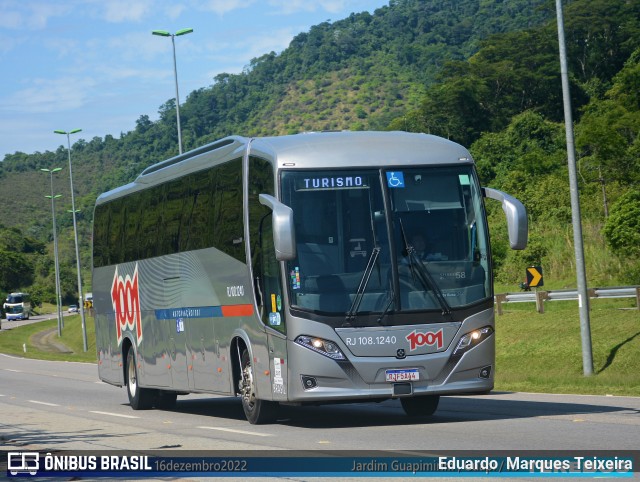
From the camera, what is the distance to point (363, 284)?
1538 cm

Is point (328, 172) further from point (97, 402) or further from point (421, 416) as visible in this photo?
point (97, 402)

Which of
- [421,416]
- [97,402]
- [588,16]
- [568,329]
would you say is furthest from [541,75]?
[421,416]

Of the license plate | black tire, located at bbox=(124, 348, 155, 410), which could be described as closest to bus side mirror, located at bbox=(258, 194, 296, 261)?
the license plate

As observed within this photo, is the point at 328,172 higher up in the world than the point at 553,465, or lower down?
higher up

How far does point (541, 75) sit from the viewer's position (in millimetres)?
108438

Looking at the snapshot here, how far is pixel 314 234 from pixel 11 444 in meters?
4.93

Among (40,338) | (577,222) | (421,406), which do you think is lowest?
(40,338)

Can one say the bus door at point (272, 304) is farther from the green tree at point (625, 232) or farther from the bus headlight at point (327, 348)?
the green tree at point (625, 232)

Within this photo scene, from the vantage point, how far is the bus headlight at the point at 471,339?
15680mm

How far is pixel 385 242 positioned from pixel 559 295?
2406 centimetres

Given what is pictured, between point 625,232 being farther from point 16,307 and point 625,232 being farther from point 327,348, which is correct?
point 16,307

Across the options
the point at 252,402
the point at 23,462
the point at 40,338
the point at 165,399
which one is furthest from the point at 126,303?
the point at 40,338

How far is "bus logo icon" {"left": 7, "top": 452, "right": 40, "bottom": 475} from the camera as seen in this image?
510 inches

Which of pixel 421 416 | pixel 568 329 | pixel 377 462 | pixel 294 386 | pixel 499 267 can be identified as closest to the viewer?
pixel 377 462
